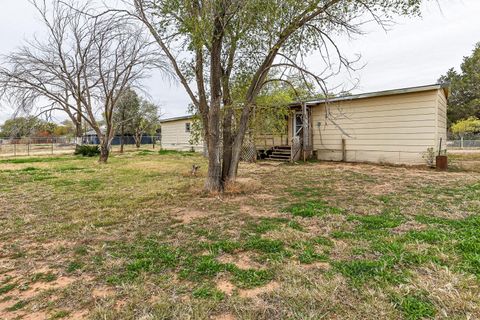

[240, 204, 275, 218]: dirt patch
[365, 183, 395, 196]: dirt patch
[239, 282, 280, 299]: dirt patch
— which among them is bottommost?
[239, 282, 280, 299]: dirt patch

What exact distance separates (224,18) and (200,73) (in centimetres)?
132

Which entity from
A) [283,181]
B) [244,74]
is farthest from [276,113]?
[283,181]

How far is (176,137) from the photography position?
2089 centimetres

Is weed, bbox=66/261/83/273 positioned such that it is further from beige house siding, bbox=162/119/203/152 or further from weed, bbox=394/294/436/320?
beige house siding, bbox=162/119/203/152

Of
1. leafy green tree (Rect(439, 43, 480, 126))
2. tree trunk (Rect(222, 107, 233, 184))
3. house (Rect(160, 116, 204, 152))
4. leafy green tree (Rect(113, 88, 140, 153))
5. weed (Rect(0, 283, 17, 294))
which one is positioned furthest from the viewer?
leafy green tree (Rect(439, 43, 480, 126))

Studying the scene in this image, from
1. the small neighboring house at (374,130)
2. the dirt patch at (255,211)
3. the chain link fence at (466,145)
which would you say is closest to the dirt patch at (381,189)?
the small neighboring house at (374,130)

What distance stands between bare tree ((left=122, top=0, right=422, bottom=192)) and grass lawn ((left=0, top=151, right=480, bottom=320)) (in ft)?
5.29

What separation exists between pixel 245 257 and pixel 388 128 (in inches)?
373

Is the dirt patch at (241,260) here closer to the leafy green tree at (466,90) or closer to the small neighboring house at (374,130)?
the small neighboring house at (374,130)

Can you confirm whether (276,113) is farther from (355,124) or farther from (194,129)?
(355,124)

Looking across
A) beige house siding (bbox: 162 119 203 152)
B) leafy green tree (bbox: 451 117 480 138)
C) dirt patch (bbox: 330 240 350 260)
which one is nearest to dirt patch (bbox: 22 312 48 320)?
dirt patch (bbox: 330 240 350 260)

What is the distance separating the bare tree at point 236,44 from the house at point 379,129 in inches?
106

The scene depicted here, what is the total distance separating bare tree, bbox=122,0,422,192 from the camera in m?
4.44

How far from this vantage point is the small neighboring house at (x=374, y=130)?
30.1 feet
